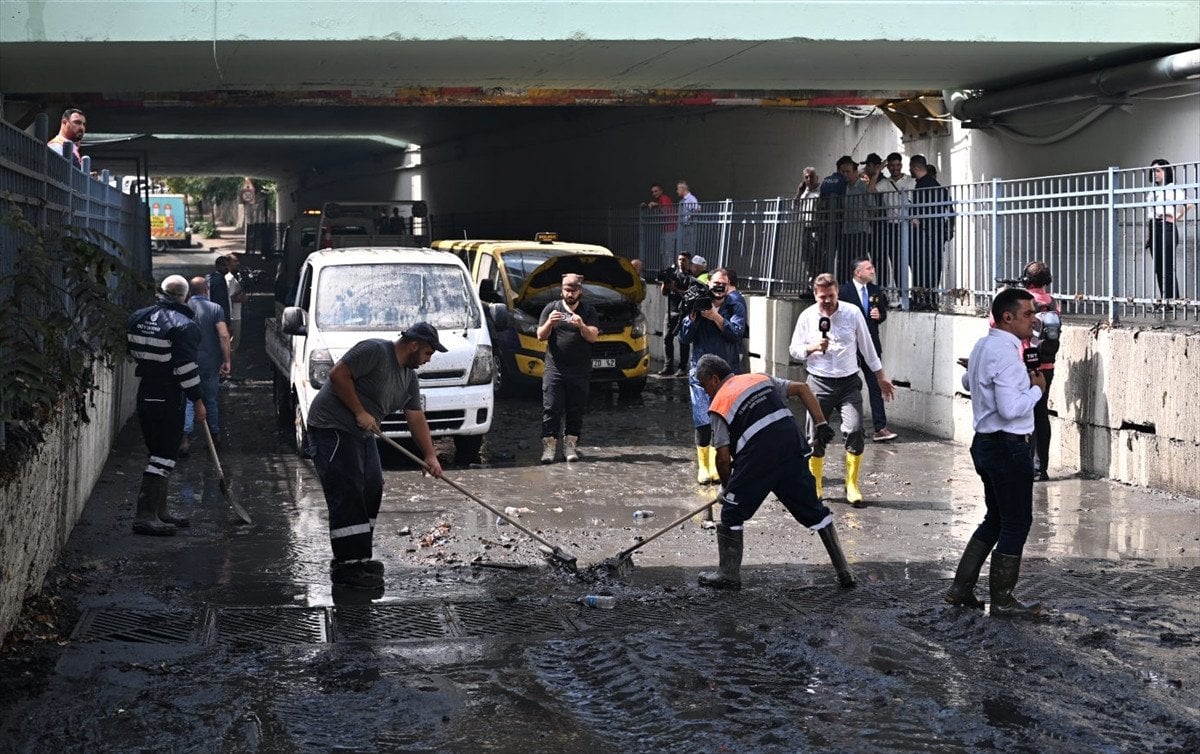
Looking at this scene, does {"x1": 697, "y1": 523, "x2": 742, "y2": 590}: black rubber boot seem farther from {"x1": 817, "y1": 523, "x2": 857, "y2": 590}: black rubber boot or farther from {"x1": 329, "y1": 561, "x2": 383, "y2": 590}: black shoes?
{"x1": 329, "y1": 561, "x2": 383, "y2": 590}: black shoes

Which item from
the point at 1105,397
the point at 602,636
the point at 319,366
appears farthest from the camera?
the point at 319,366

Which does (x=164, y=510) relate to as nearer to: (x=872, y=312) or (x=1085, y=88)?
(x=872, y=312)

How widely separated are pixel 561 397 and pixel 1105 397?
476cm

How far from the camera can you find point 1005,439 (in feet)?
25.7

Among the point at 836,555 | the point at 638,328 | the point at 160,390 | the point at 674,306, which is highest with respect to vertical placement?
the point at 674,306

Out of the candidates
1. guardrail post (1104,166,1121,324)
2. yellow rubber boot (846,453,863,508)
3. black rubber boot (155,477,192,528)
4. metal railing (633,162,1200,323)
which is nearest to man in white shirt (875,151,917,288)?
metal railing (633,162,1200,323)

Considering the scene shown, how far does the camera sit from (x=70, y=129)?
45.7 feet

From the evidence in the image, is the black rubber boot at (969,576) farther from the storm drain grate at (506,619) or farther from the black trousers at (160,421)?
the black trousers at (160,421)

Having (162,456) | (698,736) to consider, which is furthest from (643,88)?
(698,736)

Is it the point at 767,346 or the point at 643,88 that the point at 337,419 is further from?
the point at 643,88

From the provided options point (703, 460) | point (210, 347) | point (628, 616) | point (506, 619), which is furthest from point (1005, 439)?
point (210, 347)

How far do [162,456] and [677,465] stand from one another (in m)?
5.01

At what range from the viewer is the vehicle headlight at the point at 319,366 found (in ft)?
43.2

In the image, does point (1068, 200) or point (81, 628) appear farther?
point (1068, 200)
